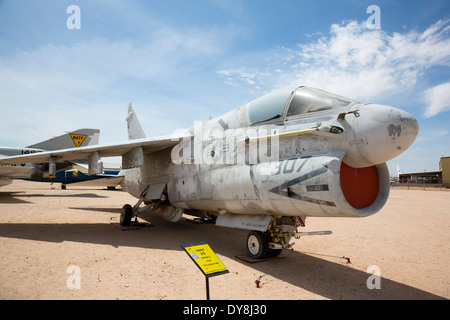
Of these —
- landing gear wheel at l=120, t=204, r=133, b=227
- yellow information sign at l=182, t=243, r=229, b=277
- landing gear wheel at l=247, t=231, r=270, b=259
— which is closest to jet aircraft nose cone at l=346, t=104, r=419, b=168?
landing gear wheel at l=247, t=231, r=270, b=259

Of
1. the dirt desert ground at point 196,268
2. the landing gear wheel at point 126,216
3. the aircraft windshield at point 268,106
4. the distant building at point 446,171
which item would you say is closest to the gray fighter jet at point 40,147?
the dirt desert ground at point 196,268

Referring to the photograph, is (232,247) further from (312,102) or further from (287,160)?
(312,102)

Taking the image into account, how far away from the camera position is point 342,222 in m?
11.9

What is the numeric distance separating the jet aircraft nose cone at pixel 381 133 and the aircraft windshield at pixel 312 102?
69 cm

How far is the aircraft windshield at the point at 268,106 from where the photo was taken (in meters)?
5.89

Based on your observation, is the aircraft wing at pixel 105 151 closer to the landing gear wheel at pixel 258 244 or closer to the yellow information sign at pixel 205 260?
the landing gear wheel at pixel 258 244

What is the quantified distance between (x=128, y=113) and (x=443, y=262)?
46.0 feet

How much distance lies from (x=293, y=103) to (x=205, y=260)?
380 cm

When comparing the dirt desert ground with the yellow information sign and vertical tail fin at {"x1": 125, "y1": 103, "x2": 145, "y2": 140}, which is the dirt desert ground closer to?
the yellow information sign

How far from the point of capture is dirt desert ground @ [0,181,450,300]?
4.35 meters

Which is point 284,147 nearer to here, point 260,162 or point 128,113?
point 260,162

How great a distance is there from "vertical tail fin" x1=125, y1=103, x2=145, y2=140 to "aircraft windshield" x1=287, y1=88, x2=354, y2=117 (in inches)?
386

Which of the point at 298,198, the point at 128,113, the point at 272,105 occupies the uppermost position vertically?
the point at 128,113

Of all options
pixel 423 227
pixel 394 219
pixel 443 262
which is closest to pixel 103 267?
pixel 443 262
